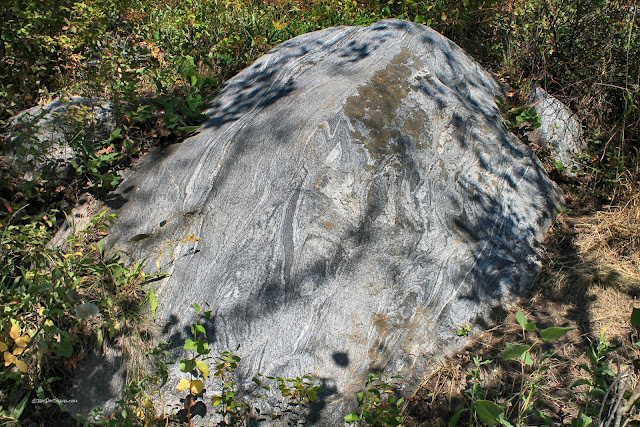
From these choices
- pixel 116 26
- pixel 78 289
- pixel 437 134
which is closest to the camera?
pixel 78 289

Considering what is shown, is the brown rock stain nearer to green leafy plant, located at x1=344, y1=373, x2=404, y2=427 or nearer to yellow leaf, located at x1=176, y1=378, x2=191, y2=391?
green leafy plant, located at x1=344, y1=373, x2=404, y2=427

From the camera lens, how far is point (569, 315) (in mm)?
3434

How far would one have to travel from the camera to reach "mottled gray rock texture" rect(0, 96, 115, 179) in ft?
12.5

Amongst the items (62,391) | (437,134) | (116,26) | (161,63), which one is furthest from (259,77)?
(62,391)

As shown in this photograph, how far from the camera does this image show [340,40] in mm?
4836

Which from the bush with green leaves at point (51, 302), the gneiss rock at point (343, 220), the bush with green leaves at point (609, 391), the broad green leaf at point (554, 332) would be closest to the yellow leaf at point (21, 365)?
the bush with green leaves at point (51, 302)

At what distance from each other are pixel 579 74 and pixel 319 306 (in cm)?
366

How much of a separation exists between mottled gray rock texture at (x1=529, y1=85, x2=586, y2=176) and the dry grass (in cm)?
46

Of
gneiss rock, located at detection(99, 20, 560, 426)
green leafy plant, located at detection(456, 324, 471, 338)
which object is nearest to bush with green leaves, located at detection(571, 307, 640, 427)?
green leafy plant, located at detection(456, 324, 471, 338)

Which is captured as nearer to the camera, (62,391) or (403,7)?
(62,391)

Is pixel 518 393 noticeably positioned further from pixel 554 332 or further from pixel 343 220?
pixel 343 220

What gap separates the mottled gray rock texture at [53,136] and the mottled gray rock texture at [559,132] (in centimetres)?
394

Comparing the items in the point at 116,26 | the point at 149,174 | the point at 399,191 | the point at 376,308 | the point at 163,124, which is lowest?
the point at 376,308

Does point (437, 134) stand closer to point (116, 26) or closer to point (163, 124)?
point (163, 124)
